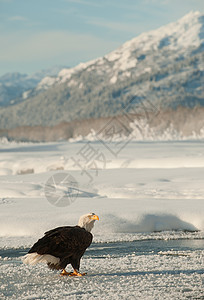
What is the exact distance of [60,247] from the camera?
8.51 meters

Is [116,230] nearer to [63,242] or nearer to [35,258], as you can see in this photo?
[63,242]

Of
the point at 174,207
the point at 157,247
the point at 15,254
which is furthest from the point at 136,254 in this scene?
the point at 174,207

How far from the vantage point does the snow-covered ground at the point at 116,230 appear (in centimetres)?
832

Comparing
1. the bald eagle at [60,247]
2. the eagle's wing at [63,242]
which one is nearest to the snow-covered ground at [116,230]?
the bald eagle at [60,247]

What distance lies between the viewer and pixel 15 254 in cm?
1143

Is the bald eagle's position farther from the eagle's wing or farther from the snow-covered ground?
the snow-covered ground

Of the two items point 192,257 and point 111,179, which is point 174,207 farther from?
point 111,179

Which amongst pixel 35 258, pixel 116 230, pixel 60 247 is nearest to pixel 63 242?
pixel 60 247

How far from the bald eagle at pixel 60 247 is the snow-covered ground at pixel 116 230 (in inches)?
16.3

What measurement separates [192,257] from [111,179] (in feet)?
41.9

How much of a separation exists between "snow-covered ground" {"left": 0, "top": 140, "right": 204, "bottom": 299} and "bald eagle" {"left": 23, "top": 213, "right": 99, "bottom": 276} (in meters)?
0.41

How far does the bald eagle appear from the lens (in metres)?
8.43

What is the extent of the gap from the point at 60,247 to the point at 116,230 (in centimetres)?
574

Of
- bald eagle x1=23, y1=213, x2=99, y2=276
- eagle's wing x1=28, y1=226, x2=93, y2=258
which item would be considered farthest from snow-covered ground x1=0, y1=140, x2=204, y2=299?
eagle's wing x1=28, y1=226, x2=93, y2=258
